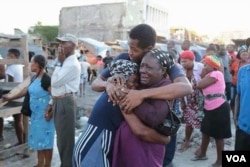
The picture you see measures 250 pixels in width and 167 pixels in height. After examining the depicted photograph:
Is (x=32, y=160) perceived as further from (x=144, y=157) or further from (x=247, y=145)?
(x=144, y=157)

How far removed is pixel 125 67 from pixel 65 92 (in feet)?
8.24

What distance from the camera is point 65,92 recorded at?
420cm

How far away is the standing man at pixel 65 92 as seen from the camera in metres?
4.13

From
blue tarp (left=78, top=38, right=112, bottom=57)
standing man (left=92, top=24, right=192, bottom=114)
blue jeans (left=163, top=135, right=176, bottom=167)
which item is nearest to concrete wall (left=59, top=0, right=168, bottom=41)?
blue tarp (left=78, top=38, right=112, bottom=57)

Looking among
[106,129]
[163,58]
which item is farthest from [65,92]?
[163,58]

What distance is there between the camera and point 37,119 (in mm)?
4305

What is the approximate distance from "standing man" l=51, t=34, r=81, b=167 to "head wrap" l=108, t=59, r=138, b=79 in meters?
2.33

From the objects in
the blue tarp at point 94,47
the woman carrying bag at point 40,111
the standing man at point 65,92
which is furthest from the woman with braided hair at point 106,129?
the blue tarp at point 94,47

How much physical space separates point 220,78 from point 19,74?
3.56 m

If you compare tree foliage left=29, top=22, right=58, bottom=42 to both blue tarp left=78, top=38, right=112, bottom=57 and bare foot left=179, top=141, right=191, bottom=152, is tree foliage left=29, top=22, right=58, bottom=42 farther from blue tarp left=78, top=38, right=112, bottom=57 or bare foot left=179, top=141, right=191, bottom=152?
bare foot left=179, top=141, right=191, bottom=152

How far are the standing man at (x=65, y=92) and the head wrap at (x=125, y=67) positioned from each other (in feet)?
7.65

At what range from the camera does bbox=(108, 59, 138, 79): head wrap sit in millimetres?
1807

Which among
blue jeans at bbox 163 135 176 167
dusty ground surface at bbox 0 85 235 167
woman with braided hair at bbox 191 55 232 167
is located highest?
woman with braided hair at bbox 191 55 232 167

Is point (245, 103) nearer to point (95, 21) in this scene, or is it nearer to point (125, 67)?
point (125, 67)
